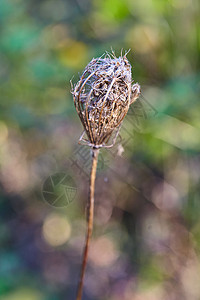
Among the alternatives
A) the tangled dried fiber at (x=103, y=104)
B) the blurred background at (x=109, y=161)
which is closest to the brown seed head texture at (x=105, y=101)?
the tangled dried fiber at (x=103, y=104)

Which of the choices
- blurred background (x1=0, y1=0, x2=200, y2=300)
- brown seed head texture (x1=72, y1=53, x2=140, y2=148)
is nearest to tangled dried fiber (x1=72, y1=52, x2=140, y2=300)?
brown seed head texture (x1=72, y1=53, x2=140, y2=148)

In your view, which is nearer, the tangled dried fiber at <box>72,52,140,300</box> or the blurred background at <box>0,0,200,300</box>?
the tangled dried fiber at <box>72,52,140,300</box>

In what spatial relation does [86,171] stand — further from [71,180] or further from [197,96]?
[197,96]

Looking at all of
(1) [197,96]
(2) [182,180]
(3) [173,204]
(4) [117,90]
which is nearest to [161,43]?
(1) [197,96]

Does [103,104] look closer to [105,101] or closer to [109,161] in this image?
[105,101]

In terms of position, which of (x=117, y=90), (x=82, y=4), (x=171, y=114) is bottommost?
(x=117, y=90)

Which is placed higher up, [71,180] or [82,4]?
[82,4]

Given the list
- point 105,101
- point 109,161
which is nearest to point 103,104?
point 105,101

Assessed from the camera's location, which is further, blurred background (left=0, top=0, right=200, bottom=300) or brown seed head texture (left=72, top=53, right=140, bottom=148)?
blurred background (left=0, top=0, right=200, bottom=300)

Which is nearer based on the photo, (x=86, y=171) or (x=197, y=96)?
(x=197, y=96)

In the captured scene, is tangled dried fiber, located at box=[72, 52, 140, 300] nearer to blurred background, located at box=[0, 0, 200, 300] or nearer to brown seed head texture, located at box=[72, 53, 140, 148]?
brown seed head texture, located at box=[72, 53, 140, 148]
